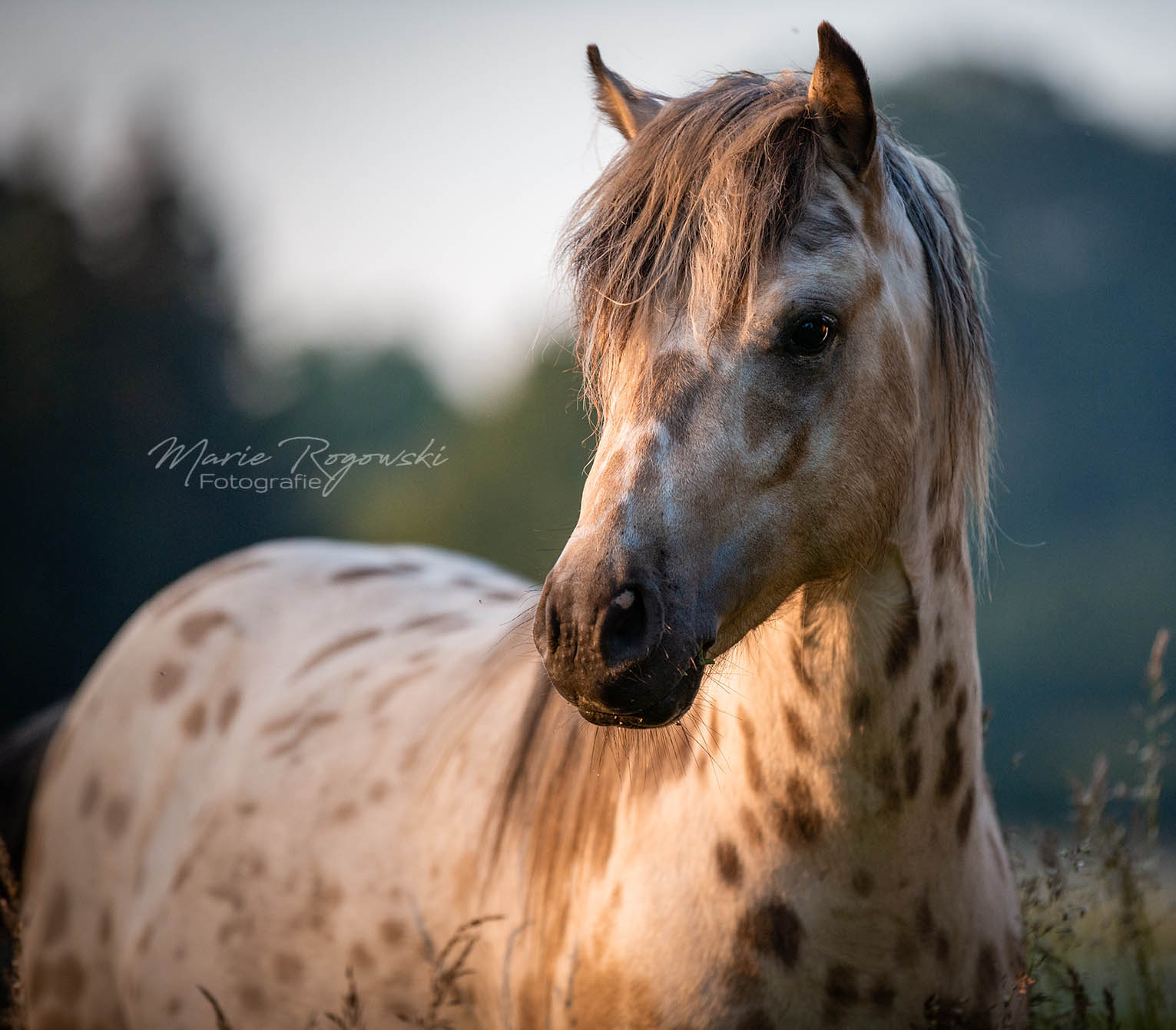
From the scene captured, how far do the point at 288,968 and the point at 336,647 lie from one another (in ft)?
3.49

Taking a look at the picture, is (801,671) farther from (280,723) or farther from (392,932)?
(280,723)

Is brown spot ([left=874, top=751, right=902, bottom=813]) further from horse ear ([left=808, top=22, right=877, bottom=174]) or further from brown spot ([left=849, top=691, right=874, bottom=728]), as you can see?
horse ear ([left=808, top=22, right=877, bottom=174])

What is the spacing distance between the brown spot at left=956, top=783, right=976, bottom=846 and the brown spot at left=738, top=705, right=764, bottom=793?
41 centimetres

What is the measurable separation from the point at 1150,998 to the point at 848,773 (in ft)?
3.72

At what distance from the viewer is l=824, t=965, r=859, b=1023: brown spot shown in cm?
186

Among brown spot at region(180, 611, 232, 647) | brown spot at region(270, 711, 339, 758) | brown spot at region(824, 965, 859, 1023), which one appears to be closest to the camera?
brown spot at region(824, 965, 859, 1023)

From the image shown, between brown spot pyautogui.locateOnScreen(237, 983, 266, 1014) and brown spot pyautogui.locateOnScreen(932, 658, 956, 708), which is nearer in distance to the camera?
brown spot pyautogui.locateOnScreen(932, 658, 956, 708)

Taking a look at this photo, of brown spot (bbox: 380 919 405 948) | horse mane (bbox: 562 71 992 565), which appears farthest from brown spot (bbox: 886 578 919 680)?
brown spot (bbox: 380 919 405 948)

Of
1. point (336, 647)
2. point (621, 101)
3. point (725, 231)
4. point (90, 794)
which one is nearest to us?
point (725, 231)

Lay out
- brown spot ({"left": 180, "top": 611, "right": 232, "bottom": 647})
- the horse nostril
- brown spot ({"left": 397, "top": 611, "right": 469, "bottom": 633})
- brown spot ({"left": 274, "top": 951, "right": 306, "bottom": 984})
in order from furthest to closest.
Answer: brown spot ({"left": 180, "top": 611, "right": 232, "bottom": 647}), brown spot ({"left": 397, "top": 611, "right": 469, "bottom": 633}), brown spot ({"left": 274, "top": 951, "right": 306, "bottom": 984}), the horse nostril

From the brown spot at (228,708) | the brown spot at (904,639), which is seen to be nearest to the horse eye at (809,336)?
the brown spot at (904,639)

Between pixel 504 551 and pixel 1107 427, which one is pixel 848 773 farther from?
pixel 1107 427

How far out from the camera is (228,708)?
11.4ft

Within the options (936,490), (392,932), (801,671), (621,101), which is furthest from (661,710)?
(621,101)
